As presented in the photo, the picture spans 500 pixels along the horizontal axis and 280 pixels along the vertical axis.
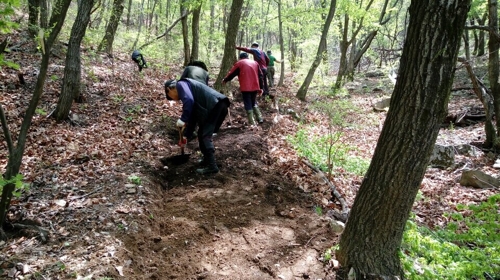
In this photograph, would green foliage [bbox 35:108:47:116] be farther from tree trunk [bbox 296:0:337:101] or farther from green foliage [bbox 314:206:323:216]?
tree trunk [bbox 296:0:337:101]

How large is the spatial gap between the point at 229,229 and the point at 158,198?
52.7 inches

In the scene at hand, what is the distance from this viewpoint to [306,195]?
516 cm

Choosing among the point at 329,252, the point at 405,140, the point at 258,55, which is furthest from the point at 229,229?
the point at 258,55

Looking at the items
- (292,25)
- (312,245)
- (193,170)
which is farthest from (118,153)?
(292,25)

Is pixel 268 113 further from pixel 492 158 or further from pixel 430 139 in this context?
pixel 430 139

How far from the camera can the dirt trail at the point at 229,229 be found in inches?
133

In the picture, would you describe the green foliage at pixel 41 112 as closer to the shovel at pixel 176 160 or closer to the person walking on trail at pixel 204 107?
the shovel at pixel 176 160

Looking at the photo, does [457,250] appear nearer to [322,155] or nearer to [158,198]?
[322,155]

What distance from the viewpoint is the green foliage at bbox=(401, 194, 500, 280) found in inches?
126

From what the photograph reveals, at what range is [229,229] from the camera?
4.09 m

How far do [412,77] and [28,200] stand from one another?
481 cm

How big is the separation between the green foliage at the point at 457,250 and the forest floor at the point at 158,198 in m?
0.46

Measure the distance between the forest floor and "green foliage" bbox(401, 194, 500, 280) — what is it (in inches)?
18.3

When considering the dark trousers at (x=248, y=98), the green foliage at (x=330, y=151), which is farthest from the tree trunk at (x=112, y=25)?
the green foliage at (x=330, y=151)
